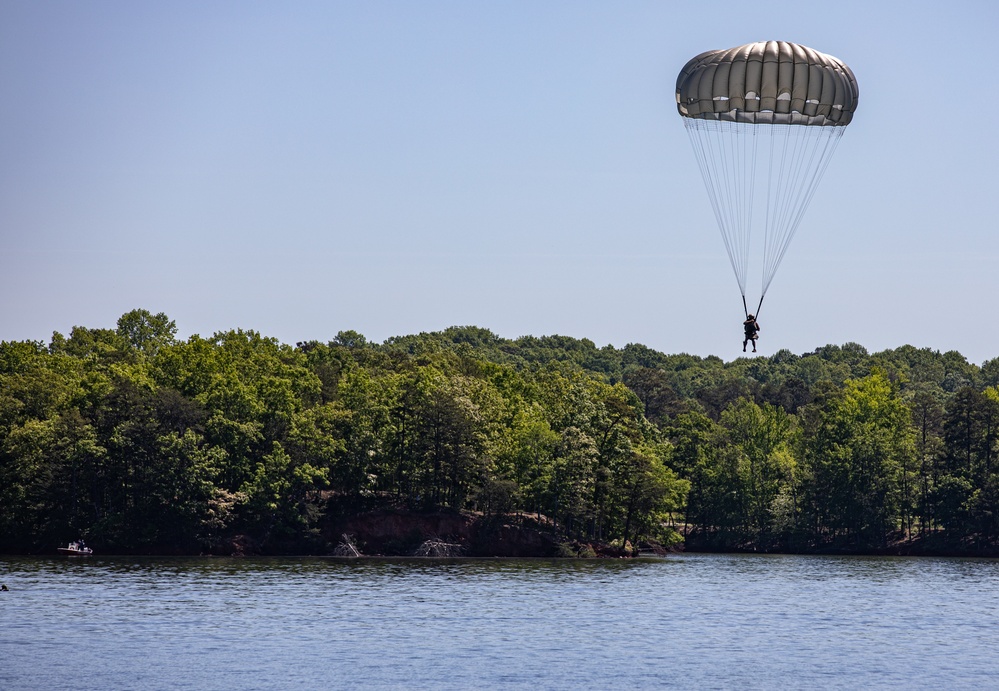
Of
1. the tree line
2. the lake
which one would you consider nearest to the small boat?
the tree line

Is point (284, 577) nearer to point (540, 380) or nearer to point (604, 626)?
point (604, 626)

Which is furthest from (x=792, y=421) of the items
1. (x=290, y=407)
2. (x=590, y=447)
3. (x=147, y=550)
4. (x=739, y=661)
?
(x=739, y=661)

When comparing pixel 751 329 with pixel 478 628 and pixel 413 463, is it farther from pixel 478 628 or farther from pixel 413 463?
pixel 413 463

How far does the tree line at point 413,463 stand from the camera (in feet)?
296

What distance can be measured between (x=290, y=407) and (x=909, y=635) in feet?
188

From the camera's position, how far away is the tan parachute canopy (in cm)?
4919

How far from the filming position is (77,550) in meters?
87.0

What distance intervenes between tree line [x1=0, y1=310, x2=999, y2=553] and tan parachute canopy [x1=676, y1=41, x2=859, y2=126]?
1813 inches

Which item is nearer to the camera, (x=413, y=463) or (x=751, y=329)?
(x=751, y=329)

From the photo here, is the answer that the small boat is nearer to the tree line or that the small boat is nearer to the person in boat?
the tree line

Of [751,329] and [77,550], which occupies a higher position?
[751,329]

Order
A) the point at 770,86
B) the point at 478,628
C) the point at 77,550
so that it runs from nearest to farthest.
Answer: the point at 770,86 → the point at 478,628 → the point at 77,550

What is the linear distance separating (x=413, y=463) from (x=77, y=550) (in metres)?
24.4

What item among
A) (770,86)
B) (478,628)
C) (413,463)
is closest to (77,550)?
(413,463)
